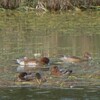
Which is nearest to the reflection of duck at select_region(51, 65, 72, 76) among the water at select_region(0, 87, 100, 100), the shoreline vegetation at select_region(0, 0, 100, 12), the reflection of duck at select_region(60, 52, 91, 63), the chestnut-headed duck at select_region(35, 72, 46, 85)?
the chestnut-headed duck at select_region(35, 72, 46, 85)

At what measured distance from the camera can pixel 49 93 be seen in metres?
7.00

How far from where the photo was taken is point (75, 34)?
13359 mm

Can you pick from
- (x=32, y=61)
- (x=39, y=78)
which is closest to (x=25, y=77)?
(x=39, y=78)

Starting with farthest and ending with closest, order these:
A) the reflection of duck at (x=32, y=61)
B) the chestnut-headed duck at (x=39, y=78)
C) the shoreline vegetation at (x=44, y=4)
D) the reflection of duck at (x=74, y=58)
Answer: the shoreline vegetation at (x=44, y=4)
the reflection of duck at (x=74, y=58)
the reflection of duck at (x=32, y=61)
the chestnut-headed duck at (x=39, y=78)

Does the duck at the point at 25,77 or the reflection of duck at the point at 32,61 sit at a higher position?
the duck at the point at 25,77

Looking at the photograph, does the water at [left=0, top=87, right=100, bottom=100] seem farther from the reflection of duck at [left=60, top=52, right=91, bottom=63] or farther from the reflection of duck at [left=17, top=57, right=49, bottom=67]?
the reflection of duck at [left=60, top=52, right=91, bottom=63]

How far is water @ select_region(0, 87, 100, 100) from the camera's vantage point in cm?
680

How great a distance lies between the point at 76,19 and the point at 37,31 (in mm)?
3781

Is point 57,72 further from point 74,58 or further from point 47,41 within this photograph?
point 47,41

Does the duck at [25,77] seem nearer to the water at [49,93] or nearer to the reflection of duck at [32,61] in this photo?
the water at [49,93]

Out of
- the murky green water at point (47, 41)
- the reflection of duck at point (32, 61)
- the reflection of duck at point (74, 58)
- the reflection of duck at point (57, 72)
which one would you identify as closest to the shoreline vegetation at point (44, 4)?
the murky green water at point (47, 41)

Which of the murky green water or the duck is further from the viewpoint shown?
the duck

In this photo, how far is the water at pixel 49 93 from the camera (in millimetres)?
6805

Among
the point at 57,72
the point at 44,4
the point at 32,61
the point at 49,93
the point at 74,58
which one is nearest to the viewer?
the point at 49,93
